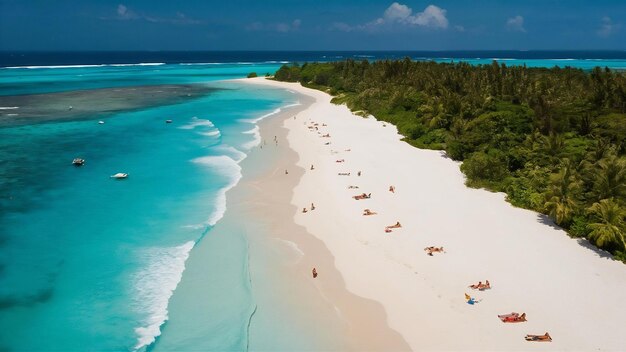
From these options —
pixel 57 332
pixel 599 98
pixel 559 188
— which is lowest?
pixel 57 332

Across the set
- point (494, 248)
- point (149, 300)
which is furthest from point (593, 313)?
point (149, 300)

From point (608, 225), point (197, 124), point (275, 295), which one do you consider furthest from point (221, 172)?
point (608, 225)

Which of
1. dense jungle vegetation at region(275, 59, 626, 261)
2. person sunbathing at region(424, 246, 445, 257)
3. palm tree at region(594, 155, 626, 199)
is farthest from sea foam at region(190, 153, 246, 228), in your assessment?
palm tree at region(594, 155, 626, 199)

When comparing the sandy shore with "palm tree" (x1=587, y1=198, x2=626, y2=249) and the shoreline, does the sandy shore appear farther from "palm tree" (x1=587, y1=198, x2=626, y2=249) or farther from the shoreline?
"palm tree" (x1=587, y1=198, x2=626, y2=249)

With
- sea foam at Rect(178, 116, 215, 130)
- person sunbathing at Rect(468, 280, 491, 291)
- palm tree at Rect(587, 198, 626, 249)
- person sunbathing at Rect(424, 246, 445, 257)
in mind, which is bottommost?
person sunbathing at Rect(468, 280, 491, 291)

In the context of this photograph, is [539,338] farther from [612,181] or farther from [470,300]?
[612,181]

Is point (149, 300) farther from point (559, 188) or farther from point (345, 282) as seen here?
point (559, 188)

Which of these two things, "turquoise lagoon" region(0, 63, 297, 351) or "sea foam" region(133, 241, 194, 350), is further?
"turquoise lagoon" region(0, 63, 297, 351)
